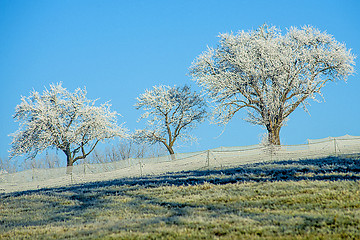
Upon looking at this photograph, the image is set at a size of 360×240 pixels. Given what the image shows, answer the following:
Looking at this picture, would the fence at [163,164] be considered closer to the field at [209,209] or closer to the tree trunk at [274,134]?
the tree trunk at [274,134]

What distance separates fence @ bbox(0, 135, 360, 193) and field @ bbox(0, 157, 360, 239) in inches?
503

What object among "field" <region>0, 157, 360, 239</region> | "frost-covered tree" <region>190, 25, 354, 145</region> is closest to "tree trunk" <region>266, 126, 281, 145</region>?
"frost-covered tree" <region>190, 25, 354, 145</region>

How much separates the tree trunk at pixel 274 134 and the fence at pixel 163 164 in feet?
10.3

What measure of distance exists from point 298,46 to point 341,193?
97.9 ft

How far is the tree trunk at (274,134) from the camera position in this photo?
3219cm

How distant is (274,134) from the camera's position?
108 ft

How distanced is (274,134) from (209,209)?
26.4 m

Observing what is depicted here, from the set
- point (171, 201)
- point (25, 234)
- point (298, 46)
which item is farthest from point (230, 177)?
point (298, 46)

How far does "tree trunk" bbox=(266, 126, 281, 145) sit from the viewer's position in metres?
32.2

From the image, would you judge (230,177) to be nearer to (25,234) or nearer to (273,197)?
(273,197)

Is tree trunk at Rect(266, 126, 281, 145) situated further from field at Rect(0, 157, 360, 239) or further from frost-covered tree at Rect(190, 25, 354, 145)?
field at Rect(0, 157, 360, 239)

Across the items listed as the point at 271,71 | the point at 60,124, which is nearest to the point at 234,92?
the point at 271,71

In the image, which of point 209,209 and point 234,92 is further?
point 234,92

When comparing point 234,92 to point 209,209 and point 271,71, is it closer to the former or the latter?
point 271,71
